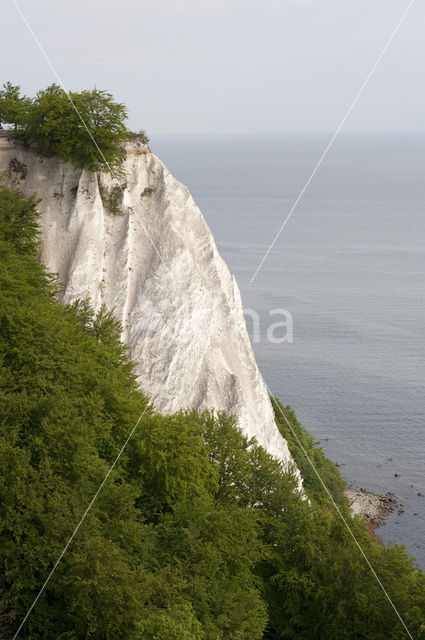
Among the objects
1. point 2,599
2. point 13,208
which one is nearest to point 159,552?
point 2,599

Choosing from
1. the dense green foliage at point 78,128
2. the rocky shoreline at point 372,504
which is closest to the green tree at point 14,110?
the dense green foliage at point 78,128

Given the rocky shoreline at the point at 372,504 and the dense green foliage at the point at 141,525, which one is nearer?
the dense green foliage at the point at 141,525

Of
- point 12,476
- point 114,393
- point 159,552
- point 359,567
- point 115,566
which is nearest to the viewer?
point 115,566

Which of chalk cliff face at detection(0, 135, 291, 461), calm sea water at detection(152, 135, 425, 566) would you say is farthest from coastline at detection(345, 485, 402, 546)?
chalk cliff face at detection(0, 135, 291, 461)

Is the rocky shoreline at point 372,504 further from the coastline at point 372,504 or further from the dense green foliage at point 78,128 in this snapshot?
the dense green foliage at point 78,128

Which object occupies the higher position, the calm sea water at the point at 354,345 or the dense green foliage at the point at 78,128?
the calm sea water at the point at 354,345

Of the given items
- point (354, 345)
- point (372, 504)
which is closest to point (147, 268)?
point (372, 504)

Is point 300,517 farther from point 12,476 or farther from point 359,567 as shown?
point 12,476
